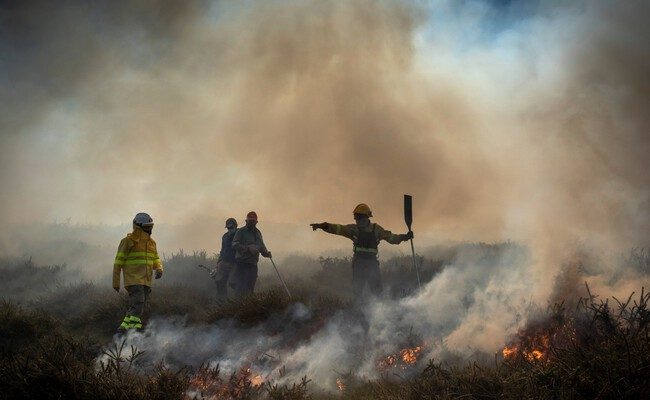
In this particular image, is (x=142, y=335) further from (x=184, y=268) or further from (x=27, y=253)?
(x=27, y=253)

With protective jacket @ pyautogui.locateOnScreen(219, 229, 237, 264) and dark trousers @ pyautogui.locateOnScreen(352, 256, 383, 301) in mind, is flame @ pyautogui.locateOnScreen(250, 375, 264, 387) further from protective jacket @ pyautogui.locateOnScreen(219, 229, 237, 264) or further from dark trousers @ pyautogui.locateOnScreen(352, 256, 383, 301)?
protective jacket @ pyautogui.locateOnScreen(219, 229, 237, 264)

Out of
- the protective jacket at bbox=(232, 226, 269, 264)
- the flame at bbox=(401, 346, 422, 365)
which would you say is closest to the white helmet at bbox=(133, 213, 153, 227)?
the protective jacket at bbox=(232, 226, 269, 264)

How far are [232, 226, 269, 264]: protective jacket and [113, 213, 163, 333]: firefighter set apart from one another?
2411mm

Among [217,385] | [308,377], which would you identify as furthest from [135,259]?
[308,377]

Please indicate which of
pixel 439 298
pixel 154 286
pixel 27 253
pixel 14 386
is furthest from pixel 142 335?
pixel 27 253

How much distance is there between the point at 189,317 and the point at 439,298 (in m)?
4.45

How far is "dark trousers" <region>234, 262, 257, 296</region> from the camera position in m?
9.69

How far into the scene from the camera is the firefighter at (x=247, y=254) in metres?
9.68

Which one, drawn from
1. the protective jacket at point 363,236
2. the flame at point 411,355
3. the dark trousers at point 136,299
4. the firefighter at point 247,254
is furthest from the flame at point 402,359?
the firefighter at point 247,254

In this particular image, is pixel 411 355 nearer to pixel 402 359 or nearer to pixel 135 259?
pixel 402 359

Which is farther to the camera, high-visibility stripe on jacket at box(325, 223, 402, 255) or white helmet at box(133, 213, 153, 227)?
high-visibility stripe on jacket at box(325, 223, 402, 255)

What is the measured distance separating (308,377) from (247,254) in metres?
4.73

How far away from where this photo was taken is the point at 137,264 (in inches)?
285

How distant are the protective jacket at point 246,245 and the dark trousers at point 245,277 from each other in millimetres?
135
